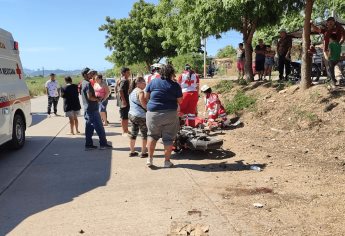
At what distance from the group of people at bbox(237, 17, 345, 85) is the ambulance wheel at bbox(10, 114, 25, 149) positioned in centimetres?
784

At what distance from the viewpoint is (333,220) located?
4.85 meters

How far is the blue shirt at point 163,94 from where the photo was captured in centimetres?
712

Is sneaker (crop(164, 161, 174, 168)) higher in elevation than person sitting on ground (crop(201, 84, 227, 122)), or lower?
lower

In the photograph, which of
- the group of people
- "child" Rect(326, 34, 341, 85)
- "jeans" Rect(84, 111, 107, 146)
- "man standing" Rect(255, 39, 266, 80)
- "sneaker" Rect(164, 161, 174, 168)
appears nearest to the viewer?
"sneaker" Rect(164, 161, 174, 168)

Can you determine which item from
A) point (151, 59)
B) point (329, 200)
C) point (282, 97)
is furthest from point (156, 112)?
point (151, 59)

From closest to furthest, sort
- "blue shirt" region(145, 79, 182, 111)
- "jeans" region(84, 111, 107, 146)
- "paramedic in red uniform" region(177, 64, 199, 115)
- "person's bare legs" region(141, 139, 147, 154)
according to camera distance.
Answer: "blue shirt" region(145, 79, 182, 111)
"person's bare legs" region(141, 139, 147, 154)
"jeans" region(84, 111, 107, 146)
"paramedic in red uniform" region(177, 64, 199, 115)

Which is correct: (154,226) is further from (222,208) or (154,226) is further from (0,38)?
(0,38)

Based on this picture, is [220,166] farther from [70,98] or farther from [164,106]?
[70,98]

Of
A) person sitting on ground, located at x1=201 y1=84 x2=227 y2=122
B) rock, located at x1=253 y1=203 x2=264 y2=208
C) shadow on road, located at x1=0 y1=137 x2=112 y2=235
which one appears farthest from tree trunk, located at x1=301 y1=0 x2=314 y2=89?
rock, located at x1=253 y1=203 x2=264 y2=208

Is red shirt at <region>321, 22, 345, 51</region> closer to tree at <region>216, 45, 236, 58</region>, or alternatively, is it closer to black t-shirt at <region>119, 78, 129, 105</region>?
black t-shirt at <region>119, 78, 129, 105</region>

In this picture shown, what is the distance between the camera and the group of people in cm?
1092

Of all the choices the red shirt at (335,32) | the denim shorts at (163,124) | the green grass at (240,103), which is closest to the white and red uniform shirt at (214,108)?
the green grass at (240,103)

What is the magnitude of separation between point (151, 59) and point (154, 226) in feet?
113

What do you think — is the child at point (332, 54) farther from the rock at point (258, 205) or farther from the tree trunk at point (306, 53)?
the rock at point (258, 205)
